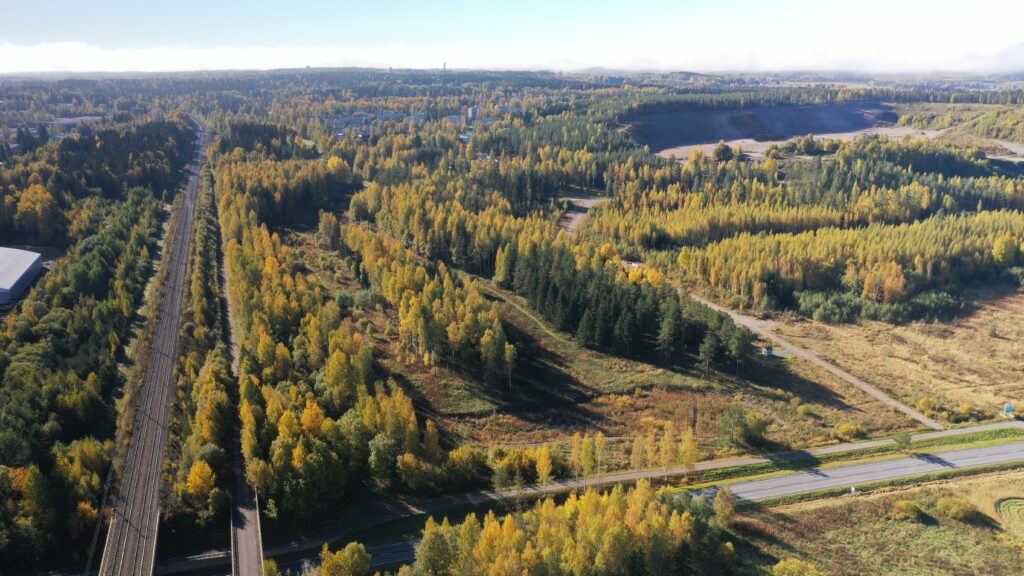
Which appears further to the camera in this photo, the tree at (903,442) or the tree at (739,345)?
the tree at (739,345)

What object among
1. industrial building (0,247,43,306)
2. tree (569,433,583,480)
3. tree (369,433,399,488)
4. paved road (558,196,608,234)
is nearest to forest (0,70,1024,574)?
tree (369,433,399,488)

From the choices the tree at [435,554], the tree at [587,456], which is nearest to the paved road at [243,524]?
the tree at [435,554]

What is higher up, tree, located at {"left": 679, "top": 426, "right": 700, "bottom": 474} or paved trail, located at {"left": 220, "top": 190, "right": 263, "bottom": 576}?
tree, located at {"left": 679, "top": 426, "right": 700, "bottom": 474}

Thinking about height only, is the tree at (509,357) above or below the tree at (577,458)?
above

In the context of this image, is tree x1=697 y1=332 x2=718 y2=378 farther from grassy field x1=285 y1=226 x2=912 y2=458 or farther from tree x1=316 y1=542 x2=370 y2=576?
tree x1=316 y1=542 x2=370 y2=576

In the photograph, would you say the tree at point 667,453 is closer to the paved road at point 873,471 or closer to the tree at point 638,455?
the tree at point 638,455
